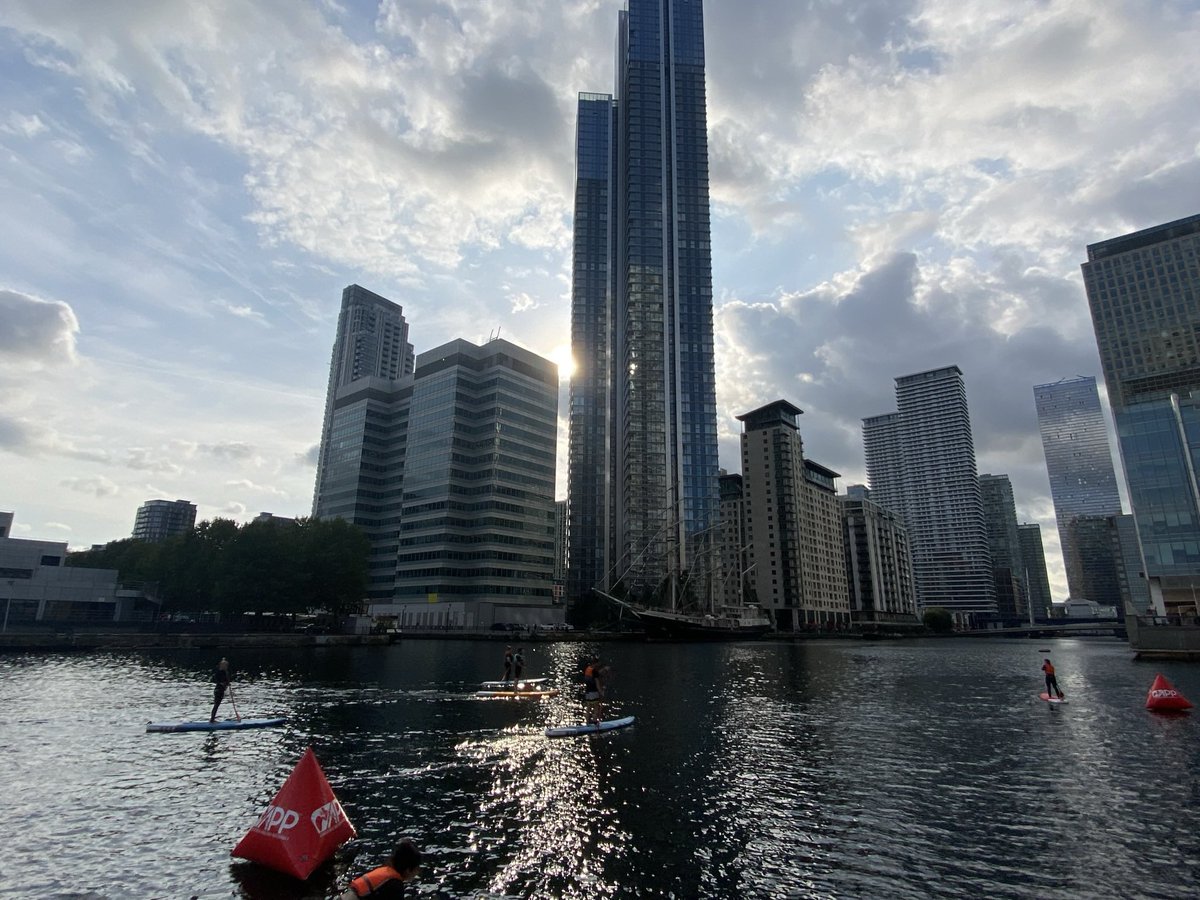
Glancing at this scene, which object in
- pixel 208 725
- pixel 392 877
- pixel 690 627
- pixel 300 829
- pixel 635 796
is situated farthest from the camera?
pixel 690 627

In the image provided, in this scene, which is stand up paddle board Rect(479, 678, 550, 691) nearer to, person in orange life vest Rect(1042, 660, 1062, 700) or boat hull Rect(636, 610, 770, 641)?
person in orange life vest Rect(1042, 660, 1062, 700)

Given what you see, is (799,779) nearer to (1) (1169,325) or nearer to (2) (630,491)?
(2) (630,491)

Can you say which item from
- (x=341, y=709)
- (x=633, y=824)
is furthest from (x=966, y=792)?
(x=341, y=709)

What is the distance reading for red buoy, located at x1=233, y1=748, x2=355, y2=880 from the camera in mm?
14586

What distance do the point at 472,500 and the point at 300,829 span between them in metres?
150

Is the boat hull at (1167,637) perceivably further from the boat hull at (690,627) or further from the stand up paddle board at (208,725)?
the stand up paddle board at (208,725)

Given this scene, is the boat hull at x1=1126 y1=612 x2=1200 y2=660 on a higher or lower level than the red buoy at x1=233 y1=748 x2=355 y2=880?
higher

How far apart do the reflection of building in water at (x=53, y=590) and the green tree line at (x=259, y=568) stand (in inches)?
240

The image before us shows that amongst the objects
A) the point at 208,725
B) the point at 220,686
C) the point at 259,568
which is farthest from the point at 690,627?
the point at 208,725

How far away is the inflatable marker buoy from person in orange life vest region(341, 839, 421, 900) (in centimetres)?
4758

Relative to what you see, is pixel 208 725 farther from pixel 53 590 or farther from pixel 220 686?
pixel 53 590

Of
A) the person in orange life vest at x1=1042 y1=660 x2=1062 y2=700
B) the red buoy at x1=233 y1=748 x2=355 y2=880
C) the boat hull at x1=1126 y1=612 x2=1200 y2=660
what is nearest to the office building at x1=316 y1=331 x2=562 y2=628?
the boat hull at x1=1126 y1=612 x2=1200 y2=660

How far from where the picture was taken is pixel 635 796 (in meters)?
20.8

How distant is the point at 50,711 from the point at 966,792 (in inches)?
1808
